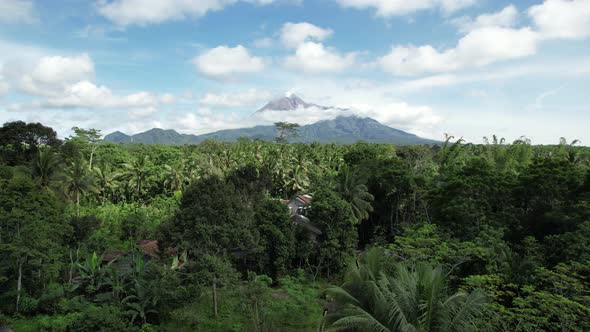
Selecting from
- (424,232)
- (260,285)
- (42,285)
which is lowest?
(42,285)

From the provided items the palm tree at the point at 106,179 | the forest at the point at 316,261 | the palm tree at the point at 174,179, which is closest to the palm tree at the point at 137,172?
the palm tree at the point at 106,179

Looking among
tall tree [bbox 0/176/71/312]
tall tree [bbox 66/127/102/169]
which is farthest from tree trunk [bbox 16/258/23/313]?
tall tree [bbox 66/127/102/169]

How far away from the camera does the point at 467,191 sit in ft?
65.2

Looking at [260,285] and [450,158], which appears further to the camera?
[450,158]

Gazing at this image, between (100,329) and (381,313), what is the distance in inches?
381

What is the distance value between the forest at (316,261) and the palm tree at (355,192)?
98 mm

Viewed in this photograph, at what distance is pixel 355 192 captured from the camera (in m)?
25.8

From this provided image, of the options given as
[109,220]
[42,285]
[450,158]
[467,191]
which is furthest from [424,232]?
[109,220]

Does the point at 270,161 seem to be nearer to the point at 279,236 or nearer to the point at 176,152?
the point at 176,152

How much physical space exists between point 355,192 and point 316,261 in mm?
5568

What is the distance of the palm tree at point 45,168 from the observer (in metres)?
26.1

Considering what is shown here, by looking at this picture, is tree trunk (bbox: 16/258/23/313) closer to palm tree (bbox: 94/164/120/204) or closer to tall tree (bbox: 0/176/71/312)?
tall tree (bbox: 0/176/71/312)

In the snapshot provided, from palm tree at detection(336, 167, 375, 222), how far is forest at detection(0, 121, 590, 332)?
3.9 inches

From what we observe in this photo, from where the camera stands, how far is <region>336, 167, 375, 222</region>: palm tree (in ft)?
84.2
